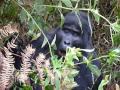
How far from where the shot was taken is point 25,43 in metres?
2.41

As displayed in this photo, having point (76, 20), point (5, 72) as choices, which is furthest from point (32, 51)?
point (76, 20)

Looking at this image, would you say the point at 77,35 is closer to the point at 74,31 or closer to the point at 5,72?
the point at 74,31

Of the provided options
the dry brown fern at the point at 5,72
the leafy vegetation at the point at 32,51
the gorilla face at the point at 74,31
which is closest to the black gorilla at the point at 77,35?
the gorilla face at the point at 74,31

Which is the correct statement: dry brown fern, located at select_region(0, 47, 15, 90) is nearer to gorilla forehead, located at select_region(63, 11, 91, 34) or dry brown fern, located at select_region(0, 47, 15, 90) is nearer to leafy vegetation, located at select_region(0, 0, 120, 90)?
leafy vegetation, located at select_region(0, 0, 120, 90)

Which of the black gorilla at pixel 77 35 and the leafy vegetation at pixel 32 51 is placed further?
the black gorilla at pixel 77 35

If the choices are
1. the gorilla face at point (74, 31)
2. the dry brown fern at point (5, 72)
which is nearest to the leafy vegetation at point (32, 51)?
A: the dry brown fern at point (5, 72)

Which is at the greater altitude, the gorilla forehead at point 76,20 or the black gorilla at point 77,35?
the gorilla forehead at point 76,20

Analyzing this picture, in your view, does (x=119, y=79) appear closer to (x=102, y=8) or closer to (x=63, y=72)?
(x=102, y=8)

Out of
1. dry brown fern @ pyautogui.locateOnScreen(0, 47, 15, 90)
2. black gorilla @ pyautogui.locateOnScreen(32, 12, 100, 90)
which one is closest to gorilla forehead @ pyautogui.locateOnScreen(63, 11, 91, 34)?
black gorilla @ pyautogui.locateOnScreen(32, 12, 100, 90)

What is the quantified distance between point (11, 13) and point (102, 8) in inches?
95.6

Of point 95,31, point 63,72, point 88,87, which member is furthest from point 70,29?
point 63,72

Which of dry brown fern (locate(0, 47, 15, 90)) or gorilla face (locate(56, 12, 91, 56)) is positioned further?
gorilla face (locate(56, 12, 91, 56))

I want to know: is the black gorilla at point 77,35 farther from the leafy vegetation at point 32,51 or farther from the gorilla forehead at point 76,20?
the leafy vegetation at point 32,51

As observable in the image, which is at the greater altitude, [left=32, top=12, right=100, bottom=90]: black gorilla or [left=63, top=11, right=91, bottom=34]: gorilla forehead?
[left=63, top=11, right=91, bottom=34]: gorilla forehead
